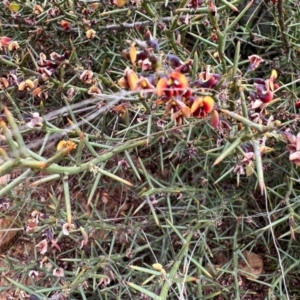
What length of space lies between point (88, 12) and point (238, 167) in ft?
2.40

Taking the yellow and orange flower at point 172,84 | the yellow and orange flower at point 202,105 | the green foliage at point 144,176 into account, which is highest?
the yellow and orange flower at point 172,84

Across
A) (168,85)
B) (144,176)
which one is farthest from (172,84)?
(144,176)

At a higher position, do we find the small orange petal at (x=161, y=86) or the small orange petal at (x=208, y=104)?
the small orange petal at (x=161, y=86)

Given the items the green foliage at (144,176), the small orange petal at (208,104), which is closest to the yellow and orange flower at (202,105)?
the small orange petal at (208,104)

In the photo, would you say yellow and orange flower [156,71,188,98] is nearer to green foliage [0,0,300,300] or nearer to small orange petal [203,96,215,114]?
small orange petal [203,96,215,114]

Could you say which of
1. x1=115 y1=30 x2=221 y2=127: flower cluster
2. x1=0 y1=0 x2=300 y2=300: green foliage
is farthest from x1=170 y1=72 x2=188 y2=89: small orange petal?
x1=0 y1=0 x2=300 y2=300: green foliage

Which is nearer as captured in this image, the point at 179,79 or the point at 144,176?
the point at 179,79

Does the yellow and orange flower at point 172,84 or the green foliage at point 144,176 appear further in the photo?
the green foliage at point 144,176

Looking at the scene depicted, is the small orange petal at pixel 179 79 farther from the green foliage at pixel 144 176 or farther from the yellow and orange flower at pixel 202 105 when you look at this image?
the green foliage at pixel 144 176

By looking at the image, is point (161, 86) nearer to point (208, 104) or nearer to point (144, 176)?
point (208, 104)

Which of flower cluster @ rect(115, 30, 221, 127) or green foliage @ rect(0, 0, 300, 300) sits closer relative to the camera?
flower cluster @ rect(115, 30, 221, 127)

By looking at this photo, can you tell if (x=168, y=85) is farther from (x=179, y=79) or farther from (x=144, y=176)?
(x=144, y=176)

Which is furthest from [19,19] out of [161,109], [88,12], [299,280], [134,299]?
[299,280]

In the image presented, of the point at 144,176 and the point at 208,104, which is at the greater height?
the point at 208,104
